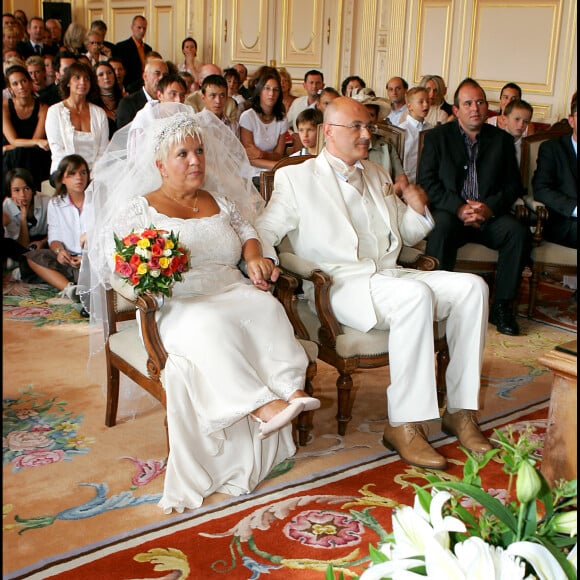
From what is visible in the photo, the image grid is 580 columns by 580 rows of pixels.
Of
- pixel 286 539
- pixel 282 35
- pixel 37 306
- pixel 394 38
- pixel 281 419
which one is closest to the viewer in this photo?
pixel 286 539

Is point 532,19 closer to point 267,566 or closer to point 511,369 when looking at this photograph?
point 511,369

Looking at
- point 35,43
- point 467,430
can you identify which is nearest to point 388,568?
point 467,430

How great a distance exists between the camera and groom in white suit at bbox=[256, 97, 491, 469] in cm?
309

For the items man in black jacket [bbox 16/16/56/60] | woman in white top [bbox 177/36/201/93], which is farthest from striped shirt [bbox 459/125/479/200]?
man in black jacket [bbox 16/16/56/60]

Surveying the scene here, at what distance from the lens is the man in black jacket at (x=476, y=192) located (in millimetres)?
4773

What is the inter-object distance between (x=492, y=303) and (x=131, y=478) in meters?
2.84

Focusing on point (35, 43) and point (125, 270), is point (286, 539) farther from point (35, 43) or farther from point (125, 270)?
point (35, 43)

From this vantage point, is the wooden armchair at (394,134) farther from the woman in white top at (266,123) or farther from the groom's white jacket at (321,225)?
the groom's white jacket at (321,225)

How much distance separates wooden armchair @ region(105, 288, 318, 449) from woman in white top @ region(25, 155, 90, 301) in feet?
6.33

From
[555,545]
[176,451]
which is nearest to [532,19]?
[176,451]

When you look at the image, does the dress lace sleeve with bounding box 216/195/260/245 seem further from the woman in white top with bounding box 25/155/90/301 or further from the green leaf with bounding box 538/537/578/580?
the green leaf with bounding box 538/537/578/580

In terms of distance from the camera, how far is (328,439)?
330 centimetres

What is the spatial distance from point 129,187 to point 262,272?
642 millimetres

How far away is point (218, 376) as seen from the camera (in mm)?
2771
